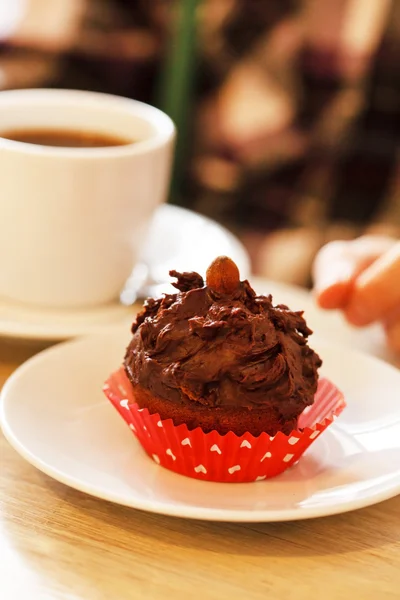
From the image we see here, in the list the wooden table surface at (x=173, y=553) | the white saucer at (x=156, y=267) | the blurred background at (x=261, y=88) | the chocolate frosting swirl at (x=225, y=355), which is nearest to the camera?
the wooden table surface at (x=173, y=553)

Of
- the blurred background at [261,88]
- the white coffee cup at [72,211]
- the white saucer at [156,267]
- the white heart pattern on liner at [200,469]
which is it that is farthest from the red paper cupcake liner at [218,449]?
the blurred background at [261,88]

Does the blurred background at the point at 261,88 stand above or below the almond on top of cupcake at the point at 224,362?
below

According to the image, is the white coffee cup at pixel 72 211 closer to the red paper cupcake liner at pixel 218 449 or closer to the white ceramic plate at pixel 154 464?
the white ceramic plate at pixel 154 464

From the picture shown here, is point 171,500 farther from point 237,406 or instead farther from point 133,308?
point 133,308

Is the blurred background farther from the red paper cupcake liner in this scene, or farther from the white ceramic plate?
the red paper cupcake liner

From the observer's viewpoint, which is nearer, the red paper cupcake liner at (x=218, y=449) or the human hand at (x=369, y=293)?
the red paper cupcake liner at (x=218, y=449)

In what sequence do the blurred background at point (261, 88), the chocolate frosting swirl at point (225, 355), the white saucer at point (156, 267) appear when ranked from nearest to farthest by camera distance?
the chocolate frosting swirl at point (225, 355)
the white saucer at point (156, 267)
the blurred background at point (261, 88)
